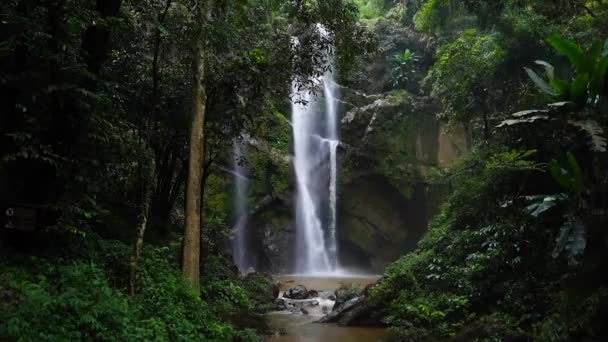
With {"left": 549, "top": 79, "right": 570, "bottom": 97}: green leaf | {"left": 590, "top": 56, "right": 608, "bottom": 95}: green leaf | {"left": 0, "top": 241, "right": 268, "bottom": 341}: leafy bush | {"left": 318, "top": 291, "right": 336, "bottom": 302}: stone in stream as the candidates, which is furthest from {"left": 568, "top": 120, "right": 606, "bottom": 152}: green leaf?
{"left": 318, "top": 291, "right": 336, "bottom": 302}: stone in stream

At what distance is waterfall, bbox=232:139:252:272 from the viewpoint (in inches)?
801

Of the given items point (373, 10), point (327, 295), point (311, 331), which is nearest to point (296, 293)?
point (327, 295)

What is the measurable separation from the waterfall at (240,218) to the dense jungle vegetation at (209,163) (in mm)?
6126

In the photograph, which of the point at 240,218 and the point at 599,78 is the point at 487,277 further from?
the point at 240,218

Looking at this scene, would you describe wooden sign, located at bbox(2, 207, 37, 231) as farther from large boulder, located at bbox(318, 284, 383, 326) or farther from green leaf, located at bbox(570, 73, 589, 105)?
green leaf, located at bbox(570, 73, 589, 105)

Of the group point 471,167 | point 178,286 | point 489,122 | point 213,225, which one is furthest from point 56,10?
point 489,122

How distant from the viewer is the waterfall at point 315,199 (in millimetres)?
22125

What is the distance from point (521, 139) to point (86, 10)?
27.1 feet

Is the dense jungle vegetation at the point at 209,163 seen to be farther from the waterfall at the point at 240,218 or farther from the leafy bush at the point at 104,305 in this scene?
the waterfall at the point at 240,218

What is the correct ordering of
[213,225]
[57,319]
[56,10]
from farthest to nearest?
[213,225] → [56,10] → [57,319]

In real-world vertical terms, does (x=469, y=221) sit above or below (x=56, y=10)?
below

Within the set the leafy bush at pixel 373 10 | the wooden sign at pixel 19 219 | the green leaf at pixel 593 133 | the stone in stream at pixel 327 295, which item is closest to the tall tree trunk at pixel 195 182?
the wooden sign at pixel 19 219

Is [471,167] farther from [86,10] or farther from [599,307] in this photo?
[86,10]

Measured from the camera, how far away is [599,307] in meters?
5.89
